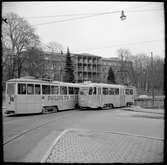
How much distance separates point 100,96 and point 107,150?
13.9 meters

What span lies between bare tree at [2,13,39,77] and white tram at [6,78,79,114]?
10.8 m

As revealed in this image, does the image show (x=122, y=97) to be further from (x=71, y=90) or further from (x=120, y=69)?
(x=120, y=69)

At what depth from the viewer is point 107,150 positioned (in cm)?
495

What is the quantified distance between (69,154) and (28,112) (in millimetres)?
10431

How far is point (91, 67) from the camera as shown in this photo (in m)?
70.8

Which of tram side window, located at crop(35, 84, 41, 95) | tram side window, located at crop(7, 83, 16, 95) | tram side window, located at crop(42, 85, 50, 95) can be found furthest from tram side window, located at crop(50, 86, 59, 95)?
tram side window, located at crop(7, 83, 16, 95)

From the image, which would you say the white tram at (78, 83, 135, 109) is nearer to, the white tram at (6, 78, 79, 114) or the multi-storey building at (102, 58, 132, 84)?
the white tram at (6, 78, 79, 114)

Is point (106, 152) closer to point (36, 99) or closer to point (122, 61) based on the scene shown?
point (36, 99)

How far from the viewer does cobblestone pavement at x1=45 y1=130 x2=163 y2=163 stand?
4188mm

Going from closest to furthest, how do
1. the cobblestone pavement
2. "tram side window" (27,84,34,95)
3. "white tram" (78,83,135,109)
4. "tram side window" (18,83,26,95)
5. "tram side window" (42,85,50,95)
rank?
the cobblestone pavement < "tram side window" (18,83,26,95) < "tram side window" (27,84,34,95) < "tram side window" (42,85,50,95) < "white tram" (78,83,135,109)

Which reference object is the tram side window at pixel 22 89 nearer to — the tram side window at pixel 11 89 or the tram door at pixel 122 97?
the tram side window at pixel 11 89

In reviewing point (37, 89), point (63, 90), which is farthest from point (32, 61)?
point (37, 89)

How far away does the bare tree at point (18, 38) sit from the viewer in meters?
25.0

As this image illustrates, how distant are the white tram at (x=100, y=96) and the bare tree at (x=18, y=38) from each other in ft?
39.0
